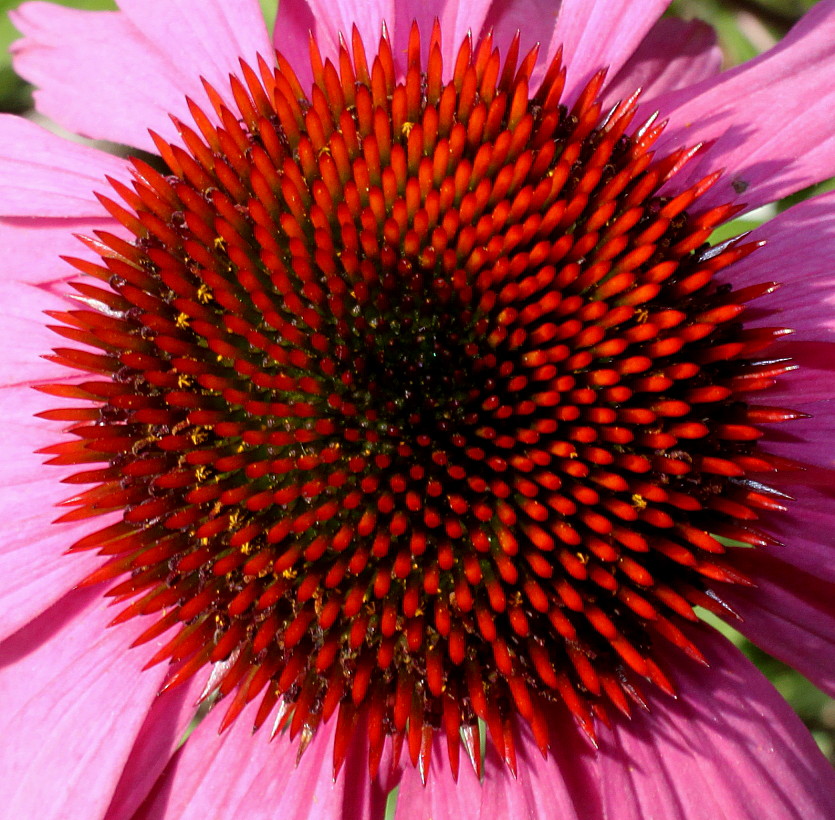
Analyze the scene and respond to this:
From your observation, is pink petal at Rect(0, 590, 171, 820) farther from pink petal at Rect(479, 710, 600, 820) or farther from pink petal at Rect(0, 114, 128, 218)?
pink petal at Rect(0, 114, 128, 218)

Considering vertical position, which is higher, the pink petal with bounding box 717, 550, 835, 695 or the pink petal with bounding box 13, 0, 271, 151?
the pink petal with bounding box 13, 0, 271, 151

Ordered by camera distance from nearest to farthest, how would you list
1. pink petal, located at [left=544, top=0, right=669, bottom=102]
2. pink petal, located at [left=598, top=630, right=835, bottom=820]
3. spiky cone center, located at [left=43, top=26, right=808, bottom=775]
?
1. spiky cone center, located at [left=43, top=26, right=808, bottom=775]
2. pink petal, located at [left=598, top=630, right=835, bottom=820]
3. pink petal, located at [left=544, top=0, right=669, bottom=102]

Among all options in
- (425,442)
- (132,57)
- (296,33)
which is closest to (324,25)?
(296,33)

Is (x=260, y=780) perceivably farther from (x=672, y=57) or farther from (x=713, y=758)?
(x=672, y=57)

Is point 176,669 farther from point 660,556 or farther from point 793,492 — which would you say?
point 793,492

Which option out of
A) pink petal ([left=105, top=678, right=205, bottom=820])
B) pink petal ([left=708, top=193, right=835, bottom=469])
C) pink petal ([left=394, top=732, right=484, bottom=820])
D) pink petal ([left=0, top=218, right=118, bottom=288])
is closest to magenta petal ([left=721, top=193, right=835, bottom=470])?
pink petal ([left=708, top=193, right=835, bottom=469])

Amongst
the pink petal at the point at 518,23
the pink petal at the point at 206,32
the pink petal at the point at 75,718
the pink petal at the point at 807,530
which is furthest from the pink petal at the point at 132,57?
the pink petal at the point at 807,530
